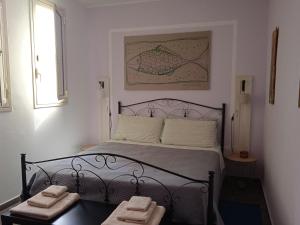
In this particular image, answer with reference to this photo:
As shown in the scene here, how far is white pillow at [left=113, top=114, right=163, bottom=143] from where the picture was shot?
3467 mm

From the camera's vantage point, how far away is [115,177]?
2162 mm

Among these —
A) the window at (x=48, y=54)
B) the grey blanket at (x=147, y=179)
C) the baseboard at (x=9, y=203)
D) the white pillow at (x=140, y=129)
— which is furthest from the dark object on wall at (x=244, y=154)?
the baseboard at (x=9, y=203)

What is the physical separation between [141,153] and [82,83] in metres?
1.84

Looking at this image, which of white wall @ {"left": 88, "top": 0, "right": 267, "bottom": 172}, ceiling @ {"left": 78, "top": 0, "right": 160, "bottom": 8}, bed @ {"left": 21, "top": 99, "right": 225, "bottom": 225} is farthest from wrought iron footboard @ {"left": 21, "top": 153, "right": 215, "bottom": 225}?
ceiling @ {"left": 78, "top": 0, "right": 160, "bottom": 8}

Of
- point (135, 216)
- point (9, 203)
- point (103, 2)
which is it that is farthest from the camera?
point (103, 2)

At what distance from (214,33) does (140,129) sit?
68.0 inches

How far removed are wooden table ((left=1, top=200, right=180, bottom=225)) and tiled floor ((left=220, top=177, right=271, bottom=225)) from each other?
4.65ft

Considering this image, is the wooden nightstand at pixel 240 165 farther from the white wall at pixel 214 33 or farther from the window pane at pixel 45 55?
the window pane at pixel 45 55

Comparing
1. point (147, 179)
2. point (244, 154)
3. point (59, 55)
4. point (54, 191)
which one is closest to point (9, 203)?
point (54, 191)

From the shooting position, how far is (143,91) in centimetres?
393

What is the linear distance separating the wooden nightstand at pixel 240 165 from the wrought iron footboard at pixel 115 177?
4.70 feet

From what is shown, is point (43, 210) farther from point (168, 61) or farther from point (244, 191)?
point (168, 61)

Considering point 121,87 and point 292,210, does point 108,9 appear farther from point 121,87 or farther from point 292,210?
point 292,210

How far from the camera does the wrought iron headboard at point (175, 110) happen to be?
3.61m
